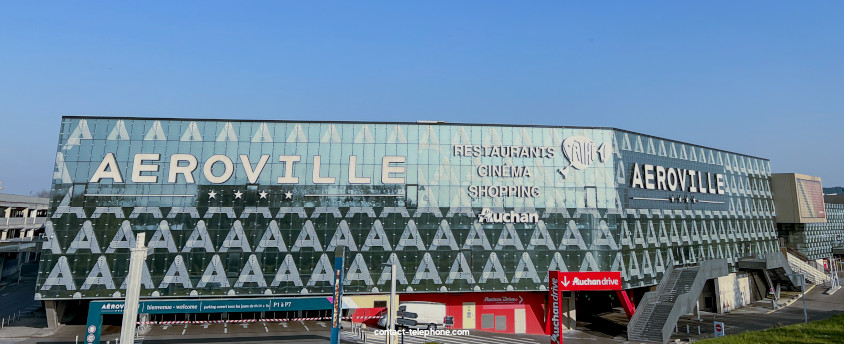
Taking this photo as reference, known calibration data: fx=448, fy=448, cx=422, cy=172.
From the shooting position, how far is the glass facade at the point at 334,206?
36781 millimetres

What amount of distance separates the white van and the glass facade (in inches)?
60.7

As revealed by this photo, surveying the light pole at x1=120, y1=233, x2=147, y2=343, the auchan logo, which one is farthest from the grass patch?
the light pole at x1=120, y1=233, x2=147, y2=343

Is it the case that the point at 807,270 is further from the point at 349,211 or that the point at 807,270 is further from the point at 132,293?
the point at 132,293

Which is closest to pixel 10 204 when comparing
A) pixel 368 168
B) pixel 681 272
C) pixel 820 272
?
pixel 368 168

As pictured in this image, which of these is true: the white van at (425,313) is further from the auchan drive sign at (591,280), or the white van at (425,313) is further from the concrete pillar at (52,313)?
the concrete pillar at (52,313)

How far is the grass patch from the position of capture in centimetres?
1691

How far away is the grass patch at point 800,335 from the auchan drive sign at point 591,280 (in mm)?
14969

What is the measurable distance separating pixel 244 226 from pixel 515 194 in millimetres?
24043

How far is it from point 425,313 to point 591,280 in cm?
1392

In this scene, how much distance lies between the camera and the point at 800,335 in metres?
17.6
